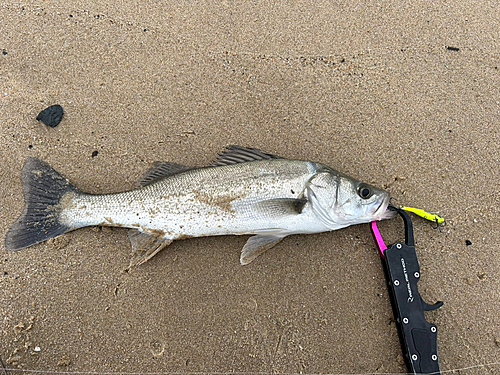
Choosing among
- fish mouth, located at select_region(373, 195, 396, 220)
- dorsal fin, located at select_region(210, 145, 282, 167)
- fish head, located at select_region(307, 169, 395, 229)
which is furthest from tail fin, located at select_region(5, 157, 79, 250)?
fish mouth, located at select_region(373, 195, 396, 220)

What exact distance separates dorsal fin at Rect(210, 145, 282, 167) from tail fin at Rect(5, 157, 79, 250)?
1351 mm

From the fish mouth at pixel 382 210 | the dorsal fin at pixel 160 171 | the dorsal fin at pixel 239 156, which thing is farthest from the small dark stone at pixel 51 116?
the fish mouth at pixel 382 210

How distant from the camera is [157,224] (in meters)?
2.49

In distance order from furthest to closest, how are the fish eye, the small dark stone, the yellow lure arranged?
1. the small dark stone
2. the yellow lure
3. the fish eye

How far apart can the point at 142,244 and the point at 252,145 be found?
1.37m

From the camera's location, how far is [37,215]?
2.53 metres

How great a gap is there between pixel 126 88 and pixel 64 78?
0.63 meters

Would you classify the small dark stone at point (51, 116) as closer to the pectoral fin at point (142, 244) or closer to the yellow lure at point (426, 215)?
the pectoral fin at point (142, 244)

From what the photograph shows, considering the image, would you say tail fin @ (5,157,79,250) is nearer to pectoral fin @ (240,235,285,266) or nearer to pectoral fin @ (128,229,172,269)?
pectoral fin @ (128,229,172,269)

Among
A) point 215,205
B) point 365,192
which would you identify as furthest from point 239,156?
point 365,192

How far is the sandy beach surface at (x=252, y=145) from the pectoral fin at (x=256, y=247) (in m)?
0.10

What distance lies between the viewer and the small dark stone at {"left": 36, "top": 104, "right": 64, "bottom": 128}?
2758mm

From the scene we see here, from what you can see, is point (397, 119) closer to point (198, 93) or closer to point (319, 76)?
point (319, 76)

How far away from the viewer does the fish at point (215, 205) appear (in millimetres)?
2434
